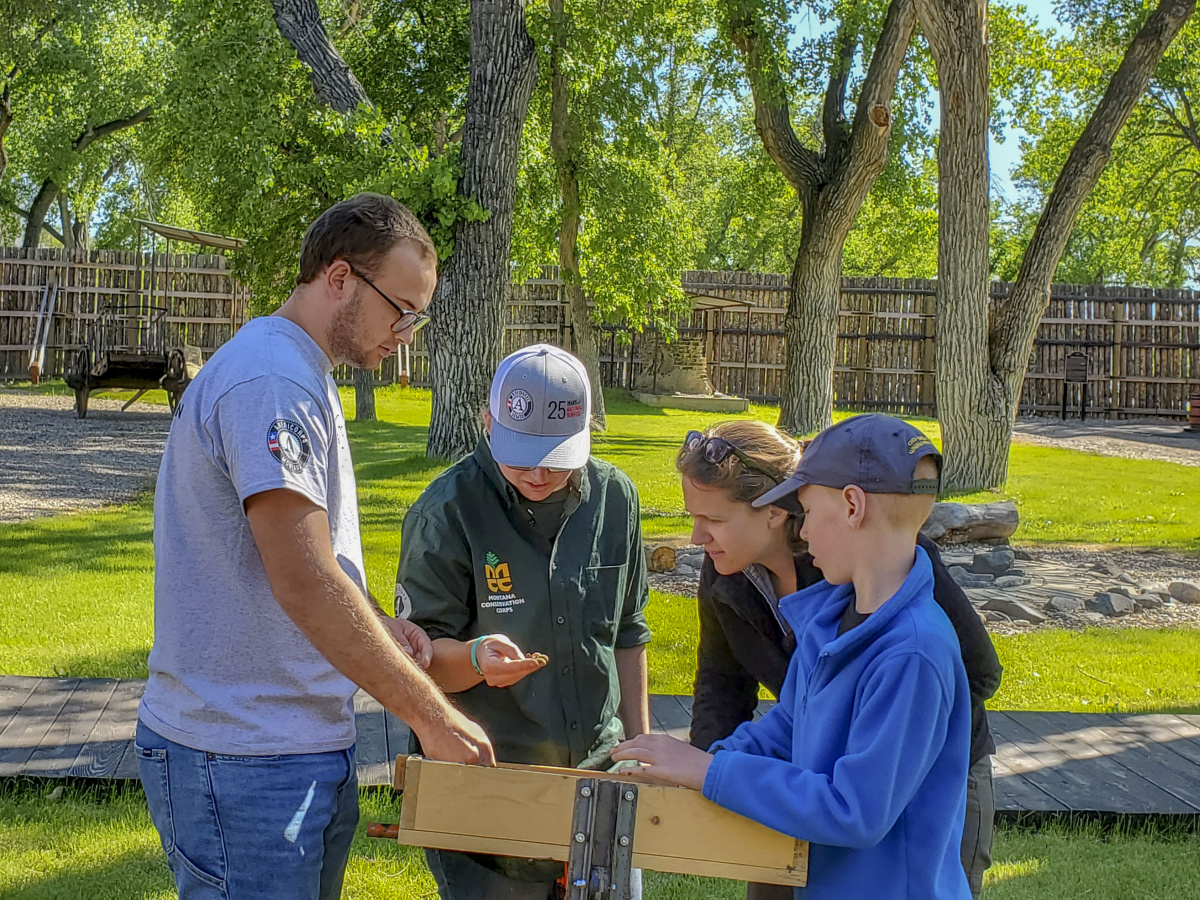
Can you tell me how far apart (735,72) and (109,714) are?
1361 centimetres

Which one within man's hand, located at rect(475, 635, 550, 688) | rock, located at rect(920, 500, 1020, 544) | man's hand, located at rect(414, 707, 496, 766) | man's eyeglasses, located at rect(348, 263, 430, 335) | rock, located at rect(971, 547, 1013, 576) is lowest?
rock, located at rect(971, 547, 1013, 576)

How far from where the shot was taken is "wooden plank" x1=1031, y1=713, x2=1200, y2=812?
4.74m

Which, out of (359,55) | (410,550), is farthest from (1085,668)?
(359,55)

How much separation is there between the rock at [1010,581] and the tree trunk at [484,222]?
19.0 feet

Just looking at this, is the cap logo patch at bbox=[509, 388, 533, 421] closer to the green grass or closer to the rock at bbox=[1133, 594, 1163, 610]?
the green grass

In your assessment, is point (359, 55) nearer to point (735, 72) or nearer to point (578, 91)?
point (578, 91)

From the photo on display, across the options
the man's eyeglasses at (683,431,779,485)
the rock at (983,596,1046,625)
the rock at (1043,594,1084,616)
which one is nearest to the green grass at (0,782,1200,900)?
the man's eyeglasses at (683,431,779,485)

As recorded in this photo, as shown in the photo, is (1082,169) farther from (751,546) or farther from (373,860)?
(751,546)

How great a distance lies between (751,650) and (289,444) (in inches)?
50.7

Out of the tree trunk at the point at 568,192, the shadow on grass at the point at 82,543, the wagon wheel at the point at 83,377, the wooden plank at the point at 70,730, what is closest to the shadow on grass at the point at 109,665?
the wooden plank at the point at 70,730

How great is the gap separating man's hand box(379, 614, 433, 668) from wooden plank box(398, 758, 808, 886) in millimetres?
556

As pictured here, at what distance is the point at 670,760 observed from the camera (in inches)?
78.6

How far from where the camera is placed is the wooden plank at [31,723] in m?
4.59

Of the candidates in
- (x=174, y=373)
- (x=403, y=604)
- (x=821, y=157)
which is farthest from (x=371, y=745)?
(x=174, y=373)
